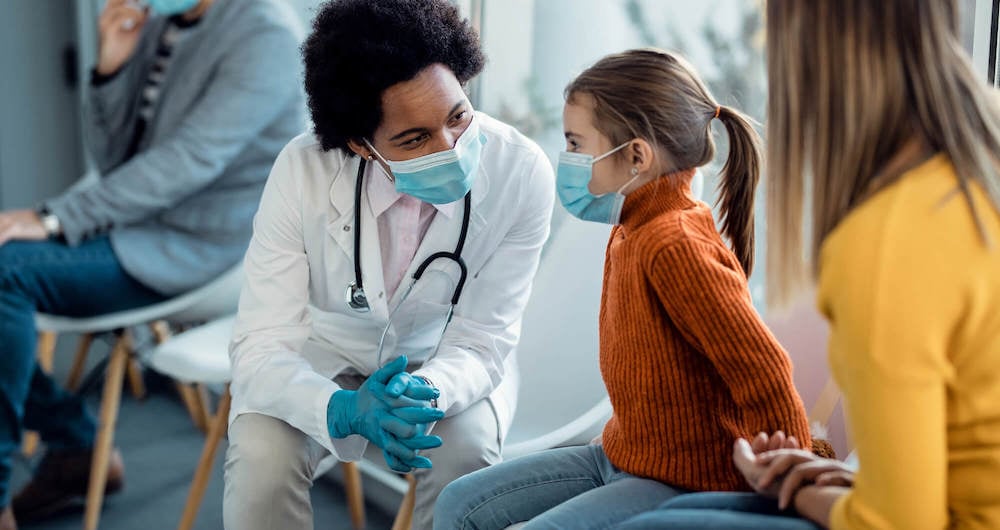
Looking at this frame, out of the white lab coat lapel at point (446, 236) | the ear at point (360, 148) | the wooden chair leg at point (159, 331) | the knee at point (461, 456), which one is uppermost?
the ear at point (360, 148)

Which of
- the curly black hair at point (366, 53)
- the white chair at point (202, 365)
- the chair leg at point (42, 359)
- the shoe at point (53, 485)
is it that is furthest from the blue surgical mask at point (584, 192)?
the chair leg at point (42, 359)

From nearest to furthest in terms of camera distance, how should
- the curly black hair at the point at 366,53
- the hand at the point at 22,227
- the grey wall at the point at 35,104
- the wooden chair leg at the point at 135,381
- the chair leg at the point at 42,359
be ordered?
1. the curly black hair at the point at 366,53
2. the hand at the point at 22,227
3. the chair leg at the point at 42,359
4. the wooden chair leg at the point at 135,381
5. the grey wall at the point at 35,104

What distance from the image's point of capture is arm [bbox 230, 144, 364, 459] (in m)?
1.41

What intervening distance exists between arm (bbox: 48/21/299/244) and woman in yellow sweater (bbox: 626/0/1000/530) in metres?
1.41

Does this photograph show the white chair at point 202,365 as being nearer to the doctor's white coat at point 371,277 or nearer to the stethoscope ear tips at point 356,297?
the doctor's white coat at point 371,277

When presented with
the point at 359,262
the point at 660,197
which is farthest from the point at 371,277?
the point at 660,197

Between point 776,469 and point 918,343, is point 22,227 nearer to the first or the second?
point 776,469

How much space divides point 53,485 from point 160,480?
28 cm

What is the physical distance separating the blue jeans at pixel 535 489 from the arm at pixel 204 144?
A: 1.13 metres

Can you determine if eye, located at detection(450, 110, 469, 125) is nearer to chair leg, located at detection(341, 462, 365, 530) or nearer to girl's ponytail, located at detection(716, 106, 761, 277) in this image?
girl's ponytail, located at detection(716, 106, 761, 277)

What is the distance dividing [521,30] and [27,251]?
3.76 feet

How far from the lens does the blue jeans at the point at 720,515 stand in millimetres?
901

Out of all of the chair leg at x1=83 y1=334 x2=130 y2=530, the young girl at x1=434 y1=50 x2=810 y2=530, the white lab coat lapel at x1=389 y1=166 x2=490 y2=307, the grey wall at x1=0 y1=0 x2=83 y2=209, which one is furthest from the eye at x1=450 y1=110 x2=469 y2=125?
the grey wall at x1=0 y1=0 x2=83 y2=209

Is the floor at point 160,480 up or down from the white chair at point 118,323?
down
